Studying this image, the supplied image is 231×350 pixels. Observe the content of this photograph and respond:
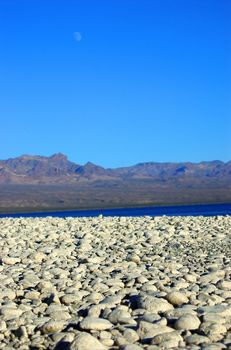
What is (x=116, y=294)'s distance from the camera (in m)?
7.41

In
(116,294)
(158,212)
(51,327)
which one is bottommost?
(51,327)

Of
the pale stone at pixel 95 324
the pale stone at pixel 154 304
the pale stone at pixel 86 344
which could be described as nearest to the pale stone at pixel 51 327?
the pale stone at pixel 95 324

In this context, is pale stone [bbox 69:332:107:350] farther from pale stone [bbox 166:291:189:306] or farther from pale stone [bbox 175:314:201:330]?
pale stone [bbox 166:291:189:306]

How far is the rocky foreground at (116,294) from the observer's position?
215 inches

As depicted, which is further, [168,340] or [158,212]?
[158,212]

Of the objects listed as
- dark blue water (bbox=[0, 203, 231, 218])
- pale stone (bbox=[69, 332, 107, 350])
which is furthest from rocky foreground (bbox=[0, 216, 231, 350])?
dark blue water (bbox=[0, 203, 231, 218])

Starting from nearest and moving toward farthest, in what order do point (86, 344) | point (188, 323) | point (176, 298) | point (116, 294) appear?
point (86, 344), point (188, 323), point (176, 298), point (116, 294)

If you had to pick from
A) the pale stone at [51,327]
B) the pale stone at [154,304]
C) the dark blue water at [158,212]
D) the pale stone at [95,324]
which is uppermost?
the dark blue water at [158,212]

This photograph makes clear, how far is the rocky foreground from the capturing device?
5.45m

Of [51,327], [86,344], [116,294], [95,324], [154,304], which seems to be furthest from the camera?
[116,294]

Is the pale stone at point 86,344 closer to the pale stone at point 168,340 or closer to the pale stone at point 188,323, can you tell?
the pale stone at point 168,340

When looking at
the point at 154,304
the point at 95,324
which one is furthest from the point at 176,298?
the point at 95,324

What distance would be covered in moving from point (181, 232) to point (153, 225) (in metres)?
2.59

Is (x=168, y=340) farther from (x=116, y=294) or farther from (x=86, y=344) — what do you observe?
(x=116, y=294)
